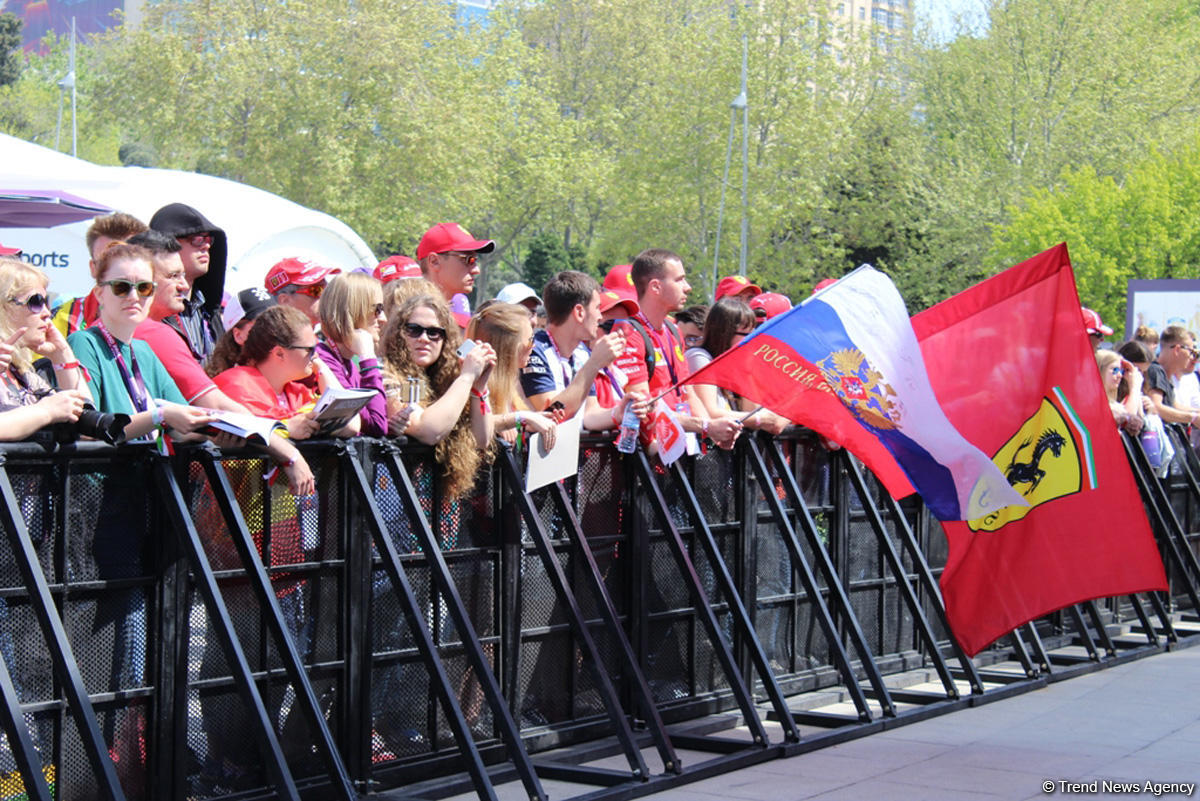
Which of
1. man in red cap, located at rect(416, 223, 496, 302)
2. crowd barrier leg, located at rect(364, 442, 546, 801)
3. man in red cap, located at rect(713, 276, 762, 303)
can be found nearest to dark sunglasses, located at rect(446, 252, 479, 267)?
man in red cap, located at rect(416, 223, 496, 302)

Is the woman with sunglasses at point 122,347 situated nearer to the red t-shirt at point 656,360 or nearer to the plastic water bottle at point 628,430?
the plastic water bottle at point 628,430

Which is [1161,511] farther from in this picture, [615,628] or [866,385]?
[615,628]

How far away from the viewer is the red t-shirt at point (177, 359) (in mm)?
5738

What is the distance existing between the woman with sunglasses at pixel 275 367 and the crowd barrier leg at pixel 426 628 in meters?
0.24

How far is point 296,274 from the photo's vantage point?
7434mm

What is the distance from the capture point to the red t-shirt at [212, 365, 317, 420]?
5.89m

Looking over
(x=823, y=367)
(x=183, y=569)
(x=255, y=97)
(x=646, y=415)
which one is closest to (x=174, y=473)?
(x=183, y=569)

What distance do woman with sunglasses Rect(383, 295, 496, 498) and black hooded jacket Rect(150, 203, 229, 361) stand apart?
881 mm

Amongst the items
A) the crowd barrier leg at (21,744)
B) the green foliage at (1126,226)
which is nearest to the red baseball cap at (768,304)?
the crowd barrier leg at (21,744)

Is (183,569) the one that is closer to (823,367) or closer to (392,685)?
(392,685)

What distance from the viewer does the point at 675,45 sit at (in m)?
63.2

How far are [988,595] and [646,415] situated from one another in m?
1.99

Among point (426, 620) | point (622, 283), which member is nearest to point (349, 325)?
point (426, 620)

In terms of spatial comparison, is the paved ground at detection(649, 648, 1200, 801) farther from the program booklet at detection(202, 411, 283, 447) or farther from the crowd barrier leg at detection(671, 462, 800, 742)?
the program booklet at detection(202, 411, 283, 447)
